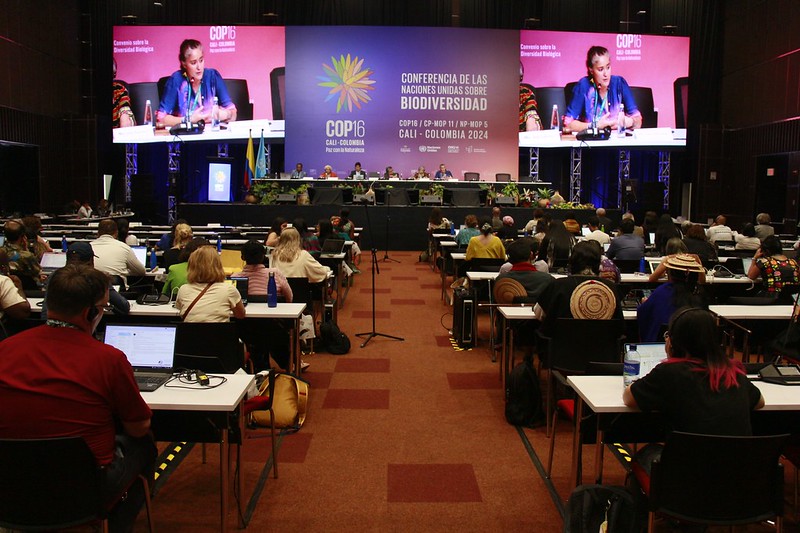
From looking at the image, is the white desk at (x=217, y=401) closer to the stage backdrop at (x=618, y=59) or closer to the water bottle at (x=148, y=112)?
the stage backdrop at (x=618, y=59)

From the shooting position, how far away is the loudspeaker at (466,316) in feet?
24.4

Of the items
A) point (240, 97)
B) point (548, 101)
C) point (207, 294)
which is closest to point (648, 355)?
point (207, 294)

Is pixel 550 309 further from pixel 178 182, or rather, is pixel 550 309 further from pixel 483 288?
pixel 178 182

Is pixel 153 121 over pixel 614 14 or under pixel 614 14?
under

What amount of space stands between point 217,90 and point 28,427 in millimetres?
17680

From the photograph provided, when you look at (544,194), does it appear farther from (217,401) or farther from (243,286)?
(217,401)

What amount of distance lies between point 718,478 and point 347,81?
1764 cm

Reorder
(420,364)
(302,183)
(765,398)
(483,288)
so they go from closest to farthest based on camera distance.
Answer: (765,398)
(420,364)
(483,288)
(302,183)

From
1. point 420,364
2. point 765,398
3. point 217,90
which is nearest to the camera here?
point 765,398

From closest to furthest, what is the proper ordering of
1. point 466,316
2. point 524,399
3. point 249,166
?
1. point 524,399
2. point 466,316
3. point 249,166

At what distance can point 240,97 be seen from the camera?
19.1m

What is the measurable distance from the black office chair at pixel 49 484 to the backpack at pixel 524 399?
127 inches

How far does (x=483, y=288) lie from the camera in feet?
25.8

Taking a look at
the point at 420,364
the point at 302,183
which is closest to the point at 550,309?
the point at 420,364
